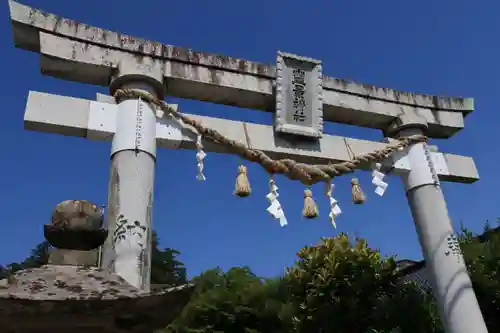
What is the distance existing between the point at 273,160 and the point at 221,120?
0.86 m

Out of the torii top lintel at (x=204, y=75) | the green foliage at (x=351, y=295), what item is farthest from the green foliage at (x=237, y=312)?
the torii top lintel at (x=204, y=75)

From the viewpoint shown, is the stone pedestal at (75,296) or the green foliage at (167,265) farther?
the green foliage at (167,265)

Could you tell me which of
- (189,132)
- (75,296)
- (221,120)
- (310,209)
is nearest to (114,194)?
(189,132)

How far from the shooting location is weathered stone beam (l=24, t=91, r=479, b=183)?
5.64 metres

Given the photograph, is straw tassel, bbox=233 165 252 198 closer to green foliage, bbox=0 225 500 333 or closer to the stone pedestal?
the stone pedestal

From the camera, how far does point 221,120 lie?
6.59 metres

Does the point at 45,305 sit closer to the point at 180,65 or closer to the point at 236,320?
the point at 180,65

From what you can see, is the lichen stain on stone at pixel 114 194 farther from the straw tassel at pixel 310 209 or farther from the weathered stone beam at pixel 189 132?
the straw tassel at pixel 310 209

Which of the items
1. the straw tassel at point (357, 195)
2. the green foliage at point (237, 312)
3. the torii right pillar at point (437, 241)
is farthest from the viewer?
the green foliage at point (237, 312)

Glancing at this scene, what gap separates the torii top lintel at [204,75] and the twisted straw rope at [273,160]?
0.50 metres

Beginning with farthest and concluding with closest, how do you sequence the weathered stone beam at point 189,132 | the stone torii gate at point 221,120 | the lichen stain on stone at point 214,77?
the lichen stain on stone at point 214,77
the weathered stone beam at point 189,132
the stone torii gate at point 221,120

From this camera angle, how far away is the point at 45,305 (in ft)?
5.77

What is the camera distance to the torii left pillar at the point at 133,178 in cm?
502

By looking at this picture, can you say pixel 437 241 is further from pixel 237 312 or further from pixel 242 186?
pixel 237 312
